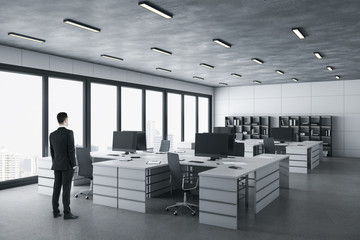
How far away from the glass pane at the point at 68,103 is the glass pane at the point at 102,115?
446 mm

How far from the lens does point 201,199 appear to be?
15.5 feet

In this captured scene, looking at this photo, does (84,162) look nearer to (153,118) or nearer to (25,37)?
(25,37)

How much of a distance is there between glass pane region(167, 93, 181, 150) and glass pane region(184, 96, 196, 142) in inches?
24.5

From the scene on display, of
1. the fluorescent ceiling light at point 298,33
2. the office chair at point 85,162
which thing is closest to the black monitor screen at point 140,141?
the office chair at point 85,162

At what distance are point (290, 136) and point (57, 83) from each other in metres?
7.70

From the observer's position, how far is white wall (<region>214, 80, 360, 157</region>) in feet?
43.5

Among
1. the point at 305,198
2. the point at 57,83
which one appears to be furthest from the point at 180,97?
the point at 305,198

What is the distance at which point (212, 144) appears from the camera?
5.85 metres

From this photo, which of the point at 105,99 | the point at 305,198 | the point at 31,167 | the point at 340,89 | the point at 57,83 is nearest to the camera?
the point at 305,198

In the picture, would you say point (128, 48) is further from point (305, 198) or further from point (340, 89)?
point (340, 89)

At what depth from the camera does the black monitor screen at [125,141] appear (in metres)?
6.82

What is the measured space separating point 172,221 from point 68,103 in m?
5.48

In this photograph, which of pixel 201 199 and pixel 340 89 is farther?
pixel 340 89

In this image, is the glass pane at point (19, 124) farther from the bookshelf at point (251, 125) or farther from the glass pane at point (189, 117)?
the bookshelf at point (251, 125)
